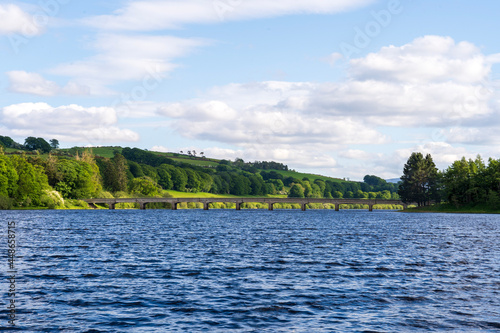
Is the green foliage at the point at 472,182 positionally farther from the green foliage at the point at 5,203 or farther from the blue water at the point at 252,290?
the green foliage at the point at 5,203

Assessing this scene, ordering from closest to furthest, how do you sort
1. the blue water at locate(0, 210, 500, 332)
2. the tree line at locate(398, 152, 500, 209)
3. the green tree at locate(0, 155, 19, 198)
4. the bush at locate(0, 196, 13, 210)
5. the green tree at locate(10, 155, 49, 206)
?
the blue water at locate(0, 210, 500, 332)
the bush at locate(0, 196, 13, 210)
the green tree at locate(0, 155, 19, 198)
the green tree at locate(10, 155, 49, 206)
the tree line at locate(398, 152, 500, 209)

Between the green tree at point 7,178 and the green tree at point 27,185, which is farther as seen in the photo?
the green tree at point 27,185

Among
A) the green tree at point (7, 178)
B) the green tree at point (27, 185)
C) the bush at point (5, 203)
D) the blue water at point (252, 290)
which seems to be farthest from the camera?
the green tree at point (27, 185)

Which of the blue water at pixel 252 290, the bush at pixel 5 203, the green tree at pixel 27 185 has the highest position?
the green tree at pixel 27 185

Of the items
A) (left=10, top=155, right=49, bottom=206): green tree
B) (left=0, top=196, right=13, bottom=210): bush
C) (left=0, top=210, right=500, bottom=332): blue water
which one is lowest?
(left=0, top=210, right=500, bottom=332): blue water

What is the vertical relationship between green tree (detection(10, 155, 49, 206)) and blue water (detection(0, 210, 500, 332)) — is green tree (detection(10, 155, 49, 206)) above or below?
above

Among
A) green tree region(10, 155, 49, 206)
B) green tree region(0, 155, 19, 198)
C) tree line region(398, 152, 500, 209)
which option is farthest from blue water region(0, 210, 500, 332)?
tree line region(398, 152, 500, 209)

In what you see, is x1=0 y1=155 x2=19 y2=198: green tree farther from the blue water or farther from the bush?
the blue water

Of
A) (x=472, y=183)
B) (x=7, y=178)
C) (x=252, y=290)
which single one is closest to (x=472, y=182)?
(x=472, y=183)

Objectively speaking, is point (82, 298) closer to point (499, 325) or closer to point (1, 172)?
point (499, 325)

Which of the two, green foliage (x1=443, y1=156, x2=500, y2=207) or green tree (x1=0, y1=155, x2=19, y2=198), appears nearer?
green tree (x1=0, y1=155, x2=19, y2=198)

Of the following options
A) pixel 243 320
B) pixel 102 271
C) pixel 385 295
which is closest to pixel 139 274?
pixel 102 271

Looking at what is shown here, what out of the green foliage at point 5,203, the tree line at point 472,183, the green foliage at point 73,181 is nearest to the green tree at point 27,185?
the green foliage at point 5,203

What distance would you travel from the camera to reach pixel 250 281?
32.2 m
